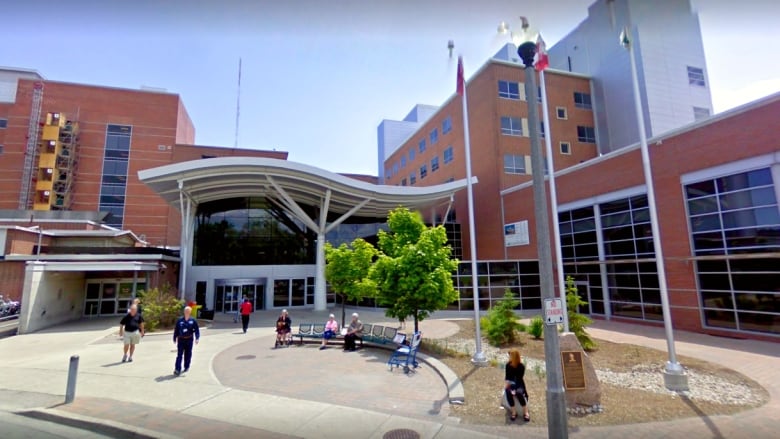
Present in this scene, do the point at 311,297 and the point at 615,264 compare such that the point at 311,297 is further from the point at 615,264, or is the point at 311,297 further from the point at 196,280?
the point at 615,264

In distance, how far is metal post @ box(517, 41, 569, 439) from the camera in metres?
5.29

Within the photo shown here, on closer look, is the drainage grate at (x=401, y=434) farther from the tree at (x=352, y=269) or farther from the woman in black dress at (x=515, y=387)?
the tree at (x=352, y=269)

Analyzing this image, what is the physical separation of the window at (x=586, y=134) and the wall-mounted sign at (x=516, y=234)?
11.8 meters

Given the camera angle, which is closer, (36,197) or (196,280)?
(196,280)

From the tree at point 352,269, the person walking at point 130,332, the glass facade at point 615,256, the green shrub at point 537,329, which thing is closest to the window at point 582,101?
the glass facade at point 615,256

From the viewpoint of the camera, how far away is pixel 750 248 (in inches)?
588

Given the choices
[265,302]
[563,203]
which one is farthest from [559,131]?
[265,302]

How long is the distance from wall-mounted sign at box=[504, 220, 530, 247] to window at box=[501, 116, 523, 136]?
796 centimetres

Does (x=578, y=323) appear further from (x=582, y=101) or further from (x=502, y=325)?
(x=582, y=101)

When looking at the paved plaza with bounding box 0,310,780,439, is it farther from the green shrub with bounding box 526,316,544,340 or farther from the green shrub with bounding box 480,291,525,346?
the green shrub with bounding box 480,291,525,346

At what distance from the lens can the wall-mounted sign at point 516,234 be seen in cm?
2680

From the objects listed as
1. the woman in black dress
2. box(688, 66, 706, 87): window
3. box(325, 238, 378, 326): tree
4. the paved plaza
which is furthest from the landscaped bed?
box(688, 66, 706, 87): window

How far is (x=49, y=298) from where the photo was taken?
61.1ft

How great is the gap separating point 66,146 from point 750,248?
6535 cm
